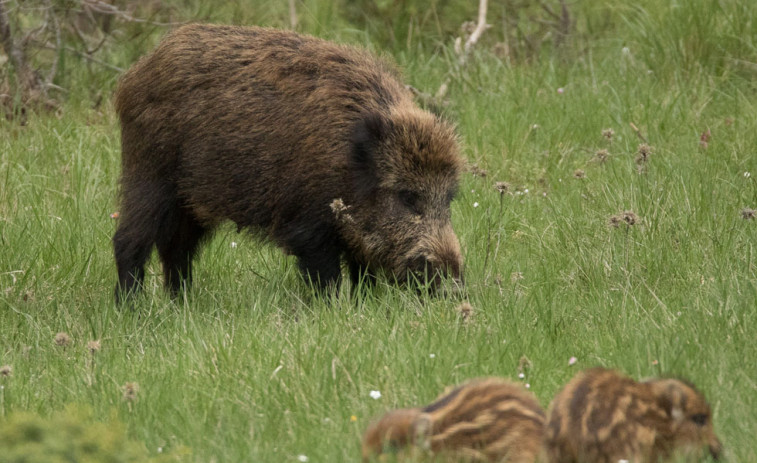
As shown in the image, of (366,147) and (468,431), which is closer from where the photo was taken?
(468,431)

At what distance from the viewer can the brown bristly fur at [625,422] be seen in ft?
10.7

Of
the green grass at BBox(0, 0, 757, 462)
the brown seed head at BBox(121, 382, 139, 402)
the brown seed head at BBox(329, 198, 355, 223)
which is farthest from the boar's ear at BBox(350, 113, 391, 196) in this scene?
the brown seed head at BBox(121, 382, 139, 402)

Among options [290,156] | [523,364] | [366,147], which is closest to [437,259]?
[366,147]

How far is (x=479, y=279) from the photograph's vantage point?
19.3ft

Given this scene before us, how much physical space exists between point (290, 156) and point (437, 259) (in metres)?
0.99

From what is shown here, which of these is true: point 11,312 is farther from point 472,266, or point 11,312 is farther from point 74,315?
point 472,266

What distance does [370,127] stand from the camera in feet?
19.4

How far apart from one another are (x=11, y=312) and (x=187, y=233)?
1.21 meters

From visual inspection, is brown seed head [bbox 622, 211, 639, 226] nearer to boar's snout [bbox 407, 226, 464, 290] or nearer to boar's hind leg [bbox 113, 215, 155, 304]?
boar's snout [bbox 407, 226, 464, 290]

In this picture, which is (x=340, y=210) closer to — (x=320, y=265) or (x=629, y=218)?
(x=320, y=265)

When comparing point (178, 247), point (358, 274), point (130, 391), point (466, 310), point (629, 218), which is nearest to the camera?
point (130, 391)

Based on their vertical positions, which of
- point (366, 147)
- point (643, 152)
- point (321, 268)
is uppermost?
point (643, 152)

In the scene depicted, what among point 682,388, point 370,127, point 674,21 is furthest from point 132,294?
point 674,21

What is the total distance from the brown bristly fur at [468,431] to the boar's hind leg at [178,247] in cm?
328
